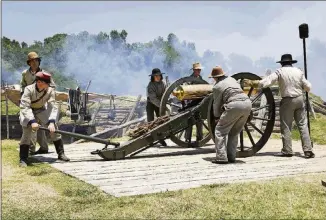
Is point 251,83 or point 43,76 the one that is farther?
point 251,83

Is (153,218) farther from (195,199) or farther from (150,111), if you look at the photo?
(150,111)

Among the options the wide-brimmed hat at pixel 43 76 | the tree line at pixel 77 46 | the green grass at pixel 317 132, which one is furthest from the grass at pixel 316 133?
the tree line at pixel 77 46

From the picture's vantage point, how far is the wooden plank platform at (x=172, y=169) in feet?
19.0

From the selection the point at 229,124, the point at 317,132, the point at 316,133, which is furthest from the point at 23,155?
the point at 317,132

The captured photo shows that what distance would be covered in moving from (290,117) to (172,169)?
2566mm

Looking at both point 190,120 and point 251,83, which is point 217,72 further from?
point 190,120

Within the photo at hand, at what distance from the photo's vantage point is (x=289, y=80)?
821 cm

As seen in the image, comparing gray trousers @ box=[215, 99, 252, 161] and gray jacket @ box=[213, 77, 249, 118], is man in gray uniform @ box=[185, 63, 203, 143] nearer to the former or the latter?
gray jacket @ box=[213, 77, 249, 118]

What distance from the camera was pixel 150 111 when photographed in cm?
1056

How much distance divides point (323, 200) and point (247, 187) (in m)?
0.86

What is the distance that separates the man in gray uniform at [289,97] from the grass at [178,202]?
2250 mm

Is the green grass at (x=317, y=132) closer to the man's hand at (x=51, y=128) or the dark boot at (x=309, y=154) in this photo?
the dark boot at (x=309, y=154)

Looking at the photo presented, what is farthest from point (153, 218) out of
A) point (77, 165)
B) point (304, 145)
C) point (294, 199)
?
point (304, 145)

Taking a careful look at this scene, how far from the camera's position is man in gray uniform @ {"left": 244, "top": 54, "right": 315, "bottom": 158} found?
8156mm
